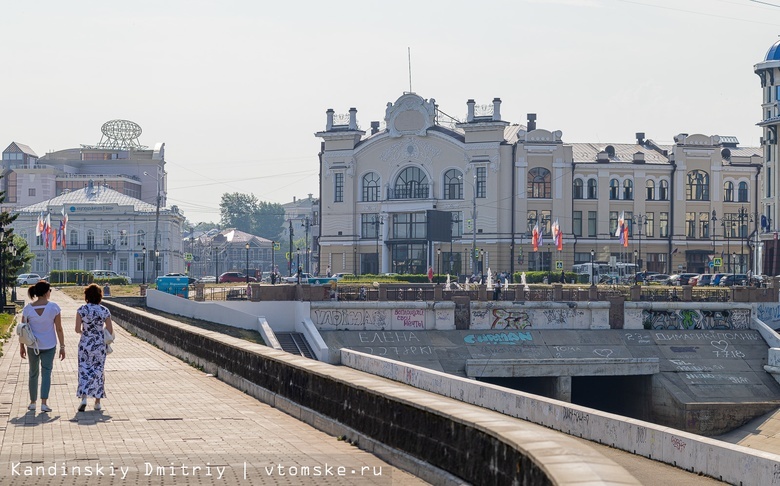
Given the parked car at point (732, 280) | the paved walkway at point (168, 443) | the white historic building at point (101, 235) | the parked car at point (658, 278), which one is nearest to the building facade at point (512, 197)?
the parked car at point (658, 278)

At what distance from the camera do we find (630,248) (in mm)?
105500

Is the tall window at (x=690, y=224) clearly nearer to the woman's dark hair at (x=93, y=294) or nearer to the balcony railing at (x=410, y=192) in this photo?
the balcony railing at (x=410, y=192)

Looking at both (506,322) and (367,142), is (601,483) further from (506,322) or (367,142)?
(367,142)

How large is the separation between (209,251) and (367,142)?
94.9m

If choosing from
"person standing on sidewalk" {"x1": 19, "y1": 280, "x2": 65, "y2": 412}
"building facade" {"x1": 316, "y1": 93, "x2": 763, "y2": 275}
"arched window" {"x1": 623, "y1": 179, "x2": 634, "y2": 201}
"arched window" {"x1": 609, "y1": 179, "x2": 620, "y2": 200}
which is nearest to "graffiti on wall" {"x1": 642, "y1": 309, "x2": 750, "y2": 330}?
"building facade" {"x1": 316, "y1": 93, "x2": 763, "y2": 275}

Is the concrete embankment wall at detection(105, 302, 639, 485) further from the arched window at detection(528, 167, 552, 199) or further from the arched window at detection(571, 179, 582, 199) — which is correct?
the arched window at detection(571, 179, 582, 199)

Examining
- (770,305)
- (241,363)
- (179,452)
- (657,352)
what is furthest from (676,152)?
(179,452)

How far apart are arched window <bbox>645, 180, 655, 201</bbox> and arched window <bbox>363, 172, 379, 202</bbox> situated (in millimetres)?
24498

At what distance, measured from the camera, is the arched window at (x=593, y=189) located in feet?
346

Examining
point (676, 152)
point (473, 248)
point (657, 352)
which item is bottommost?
point (657, 352)

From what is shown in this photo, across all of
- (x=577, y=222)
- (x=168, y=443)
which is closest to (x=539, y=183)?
(x=577, y=222)

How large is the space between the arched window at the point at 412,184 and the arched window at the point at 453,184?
6.02 ft

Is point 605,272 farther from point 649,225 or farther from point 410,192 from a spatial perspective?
point 410,192

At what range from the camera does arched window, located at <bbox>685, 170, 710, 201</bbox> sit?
107 metres
